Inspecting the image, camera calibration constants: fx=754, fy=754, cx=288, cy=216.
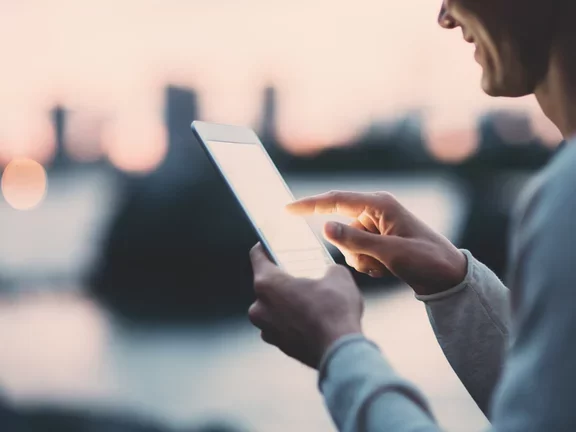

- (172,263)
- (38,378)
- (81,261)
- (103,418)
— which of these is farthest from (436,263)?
(81,261)

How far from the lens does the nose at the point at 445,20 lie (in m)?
0.65

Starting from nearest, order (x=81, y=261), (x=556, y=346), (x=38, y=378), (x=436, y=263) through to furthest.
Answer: (x=556, y=346) < (x=436, y=263) < (x=38, y=378) < (x=81, y=261)

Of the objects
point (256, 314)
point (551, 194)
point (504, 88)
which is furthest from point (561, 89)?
point (256, 314)

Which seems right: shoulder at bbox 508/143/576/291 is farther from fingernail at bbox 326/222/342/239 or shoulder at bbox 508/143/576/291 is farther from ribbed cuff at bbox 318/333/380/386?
fingernail at bbox 326/222/342/239

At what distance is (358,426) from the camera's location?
503mm

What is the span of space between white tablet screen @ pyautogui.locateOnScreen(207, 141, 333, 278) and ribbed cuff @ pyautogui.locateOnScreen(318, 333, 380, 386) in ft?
0.58

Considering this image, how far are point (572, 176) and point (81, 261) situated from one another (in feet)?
67.2

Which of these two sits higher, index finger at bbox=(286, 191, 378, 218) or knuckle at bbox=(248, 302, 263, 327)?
knuckle at bbox=(248, 302, 263, 327)

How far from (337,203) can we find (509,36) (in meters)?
0.34

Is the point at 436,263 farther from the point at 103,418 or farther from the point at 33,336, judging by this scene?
the point at 33,336

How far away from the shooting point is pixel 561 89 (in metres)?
0.62

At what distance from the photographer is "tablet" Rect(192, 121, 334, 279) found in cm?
75

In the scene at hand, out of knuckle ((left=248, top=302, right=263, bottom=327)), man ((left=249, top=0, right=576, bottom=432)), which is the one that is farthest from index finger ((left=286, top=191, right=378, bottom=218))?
knuckle ((left=248, top=302, right=263, bottom=327))

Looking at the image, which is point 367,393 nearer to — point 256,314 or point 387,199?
point 256,314
